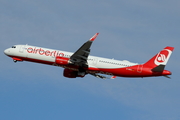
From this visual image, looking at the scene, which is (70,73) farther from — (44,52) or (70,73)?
(44,52)

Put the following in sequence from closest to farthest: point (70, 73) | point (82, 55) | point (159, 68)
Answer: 1. point (159, 68)
2. point (82, 55)
3. point (70, 73)

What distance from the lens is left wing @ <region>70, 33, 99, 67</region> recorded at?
6478 cm

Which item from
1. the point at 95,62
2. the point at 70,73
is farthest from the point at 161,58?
the point at 70,73

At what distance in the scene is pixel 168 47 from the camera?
72.7 m

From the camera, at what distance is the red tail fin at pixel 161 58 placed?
71.8 m

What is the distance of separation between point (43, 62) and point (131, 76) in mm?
19646

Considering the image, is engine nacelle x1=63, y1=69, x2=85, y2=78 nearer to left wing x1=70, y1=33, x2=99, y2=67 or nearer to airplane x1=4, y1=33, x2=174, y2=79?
airplane x1=4, y1=33, x2=174, y2=79

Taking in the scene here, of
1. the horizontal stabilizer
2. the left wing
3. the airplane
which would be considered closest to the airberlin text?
the airplane

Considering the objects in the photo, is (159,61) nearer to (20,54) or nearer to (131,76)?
(131,76)

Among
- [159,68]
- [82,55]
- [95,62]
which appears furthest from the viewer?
[95,62]

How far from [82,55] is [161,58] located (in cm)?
1761

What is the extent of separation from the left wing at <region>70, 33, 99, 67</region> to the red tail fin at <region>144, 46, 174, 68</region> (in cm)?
1363

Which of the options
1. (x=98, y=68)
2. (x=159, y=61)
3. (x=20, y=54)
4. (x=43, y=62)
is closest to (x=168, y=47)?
(x=159, y=61)

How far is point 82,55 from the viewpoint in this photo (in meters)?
69.1
